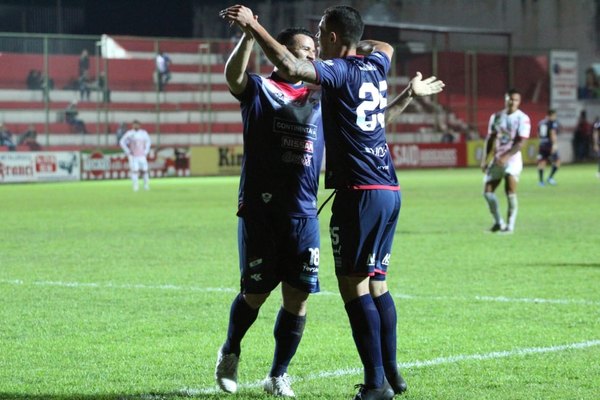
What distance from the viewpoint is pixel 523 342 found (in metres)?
8.23

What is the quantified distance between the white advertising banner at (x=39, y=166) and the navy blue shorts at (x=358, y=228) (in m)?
34.2

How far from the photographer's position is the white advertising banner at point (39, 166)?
3916 cm

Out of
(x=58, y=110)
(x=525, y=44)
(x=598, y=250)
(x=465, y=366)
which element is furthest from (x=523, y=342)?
(x=525, y=44)

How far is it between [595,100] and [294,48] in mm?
54772

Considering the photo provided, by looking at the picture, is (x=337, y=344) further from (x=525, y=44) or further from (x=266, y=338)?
(x=525, y=44)

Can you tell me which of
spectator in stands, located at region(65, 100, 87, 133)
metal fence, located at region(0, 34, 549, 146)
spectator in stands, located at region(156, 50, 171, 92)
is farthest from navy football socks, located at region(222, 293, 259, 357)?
spectator in stands, located at region(156, 50, 171, 92)

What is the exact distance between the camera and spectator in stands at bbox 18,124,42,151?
4072 cm

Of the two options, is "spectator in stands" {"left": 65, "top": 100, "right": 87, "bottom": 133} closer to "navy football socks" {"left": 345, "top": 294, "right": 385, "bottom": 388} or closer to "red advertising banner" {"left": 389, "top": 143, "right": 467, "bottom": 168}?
"red advertising banner" {"left": 389, "top": 143, "right": 467, "bottom": 168}

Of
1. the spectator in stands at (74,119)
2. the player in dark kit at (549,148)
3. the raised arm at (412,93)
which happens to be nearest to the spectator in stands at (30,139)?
the spectator in stands at (74,119)

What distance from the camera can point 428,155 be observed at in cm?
5097

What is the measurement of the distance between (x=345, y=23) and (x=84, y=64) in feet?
130

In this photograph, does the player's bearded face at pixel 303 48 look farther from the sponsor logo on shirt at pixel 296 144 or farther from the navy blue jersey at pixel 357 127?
the sponsor logo on shirt at pixel 296 144

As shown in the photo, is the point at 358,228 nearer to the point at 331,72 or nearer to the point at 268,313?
the point at 331,72

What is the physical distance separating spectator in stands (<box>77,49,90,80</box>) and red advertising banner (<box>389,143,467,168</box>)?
1293 cm
